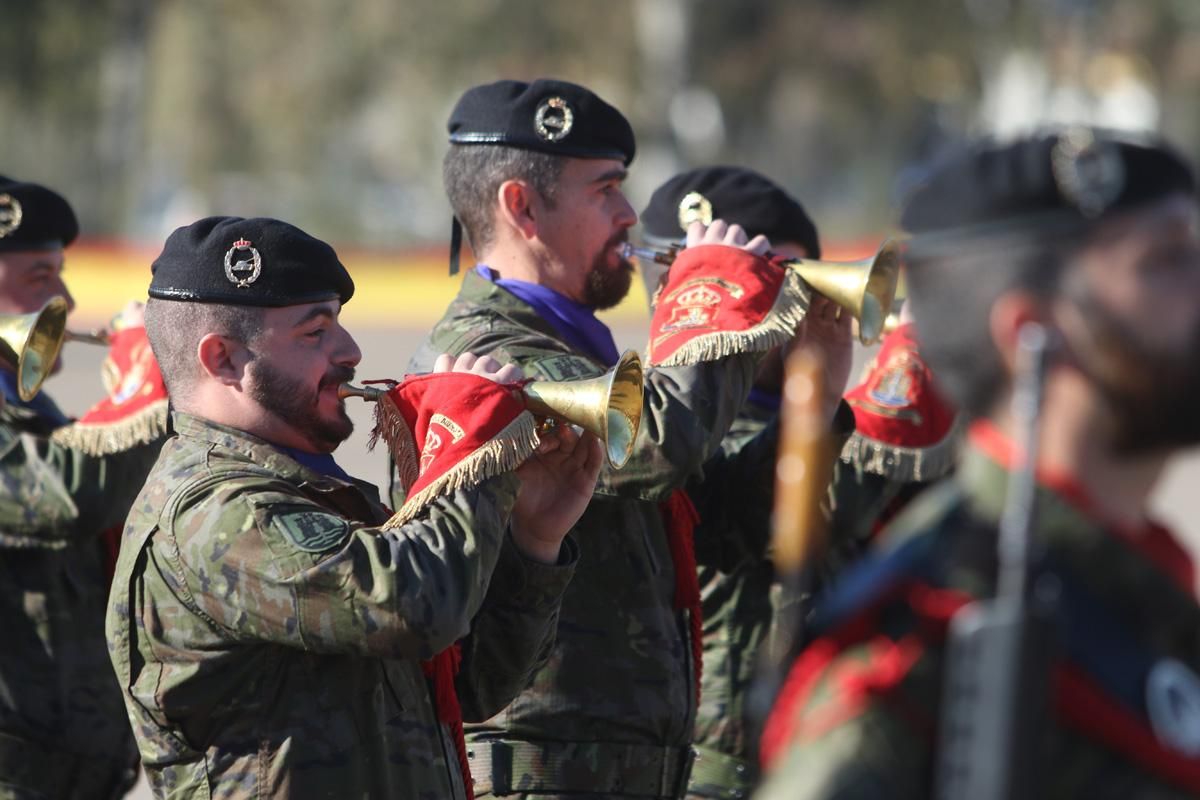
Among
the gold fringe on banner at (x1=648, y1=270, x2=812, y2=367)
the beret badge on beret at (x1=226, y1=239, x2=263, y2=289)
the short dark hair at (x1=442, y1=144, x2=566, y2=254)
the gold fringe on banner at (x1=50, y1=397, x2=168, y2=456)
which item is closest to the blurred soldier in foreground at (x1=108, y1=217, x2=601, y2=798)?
the beret badge on beret at (x1=226, y1=239, x2=263, y2=289)

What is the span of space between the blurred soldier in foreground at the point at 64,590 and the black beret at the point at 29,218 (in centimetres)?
40

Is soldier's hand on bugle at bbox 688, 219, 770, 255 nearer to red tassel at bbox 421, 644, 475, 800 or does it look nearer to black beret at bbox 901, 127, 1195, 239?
red tassel at bbox 421, 644, 475, 800

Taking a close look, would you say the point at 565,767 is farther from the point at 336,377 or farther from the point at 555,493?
the point at 336,377

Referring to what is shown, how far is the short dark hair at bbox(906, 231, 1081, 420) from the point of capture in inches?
81.4

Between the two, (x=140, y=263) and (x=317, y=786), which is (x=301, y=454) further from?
(x=140, y=263)

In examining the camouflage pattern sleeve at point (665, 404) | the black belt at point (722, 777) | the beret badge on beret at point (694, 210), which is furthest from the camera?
the beret badge on beret at point (694, 210)

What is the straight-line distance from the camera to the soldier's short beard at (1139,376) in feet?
6.63

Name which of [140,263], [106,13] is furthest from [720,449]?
[106,13]

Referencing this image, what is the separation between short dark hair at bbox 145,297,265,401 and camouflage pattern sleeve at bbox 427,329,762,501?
0.60m

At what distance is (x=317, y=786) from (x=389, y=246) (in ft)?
102

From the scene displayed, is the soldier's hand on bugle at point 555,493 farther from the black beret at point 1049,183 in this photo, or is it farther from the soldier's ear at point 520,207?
the black beret at point 1049,183

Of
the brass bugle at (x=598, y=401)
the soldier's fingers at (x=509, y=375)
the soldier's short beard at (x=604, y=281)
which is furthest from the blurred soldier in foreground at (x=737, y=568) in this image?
the soldier's fingers at (x=509, y=375)

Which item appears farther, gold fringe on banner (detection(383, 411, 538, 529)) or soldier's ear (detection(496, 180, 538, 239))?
soldier's ear (detection(496, 180, 538, 239))

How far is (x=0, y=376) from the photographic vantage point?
16.3ft
